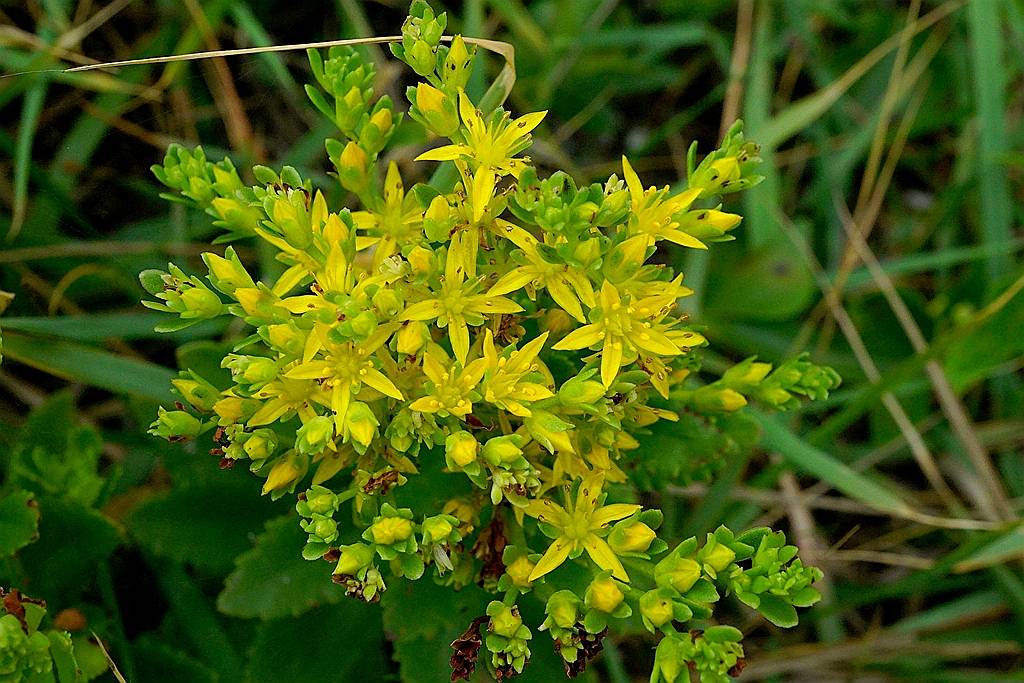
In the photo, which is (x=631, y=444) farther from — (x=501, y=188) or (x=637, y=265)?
(x=501, y=188)

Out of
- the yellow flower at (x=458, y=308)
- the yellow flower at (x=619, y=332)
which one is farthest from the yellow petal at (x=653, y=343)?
the yellow flower at (x=458, y=308)

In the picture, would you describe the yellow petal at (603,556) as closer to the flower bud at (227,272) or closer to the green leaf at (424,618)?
the green leaf at (424,618)

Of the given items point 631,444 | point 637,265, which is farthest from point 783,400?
point 637,265

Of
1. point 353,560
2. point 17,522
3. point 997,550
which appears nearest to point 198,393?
point 353,560

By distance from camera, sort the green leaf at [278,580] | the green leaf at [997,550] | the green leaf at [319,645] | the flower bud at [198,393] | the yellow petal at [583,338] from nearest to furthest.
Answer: the yellow petal at [583,338] < the flower bud at [198,393] < the green leaf at [278,580] < the green leaf at [319,645] < the green leaf at [997,550]

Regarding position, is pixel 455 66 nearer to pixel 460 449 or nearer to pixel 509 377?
pixel 509 377

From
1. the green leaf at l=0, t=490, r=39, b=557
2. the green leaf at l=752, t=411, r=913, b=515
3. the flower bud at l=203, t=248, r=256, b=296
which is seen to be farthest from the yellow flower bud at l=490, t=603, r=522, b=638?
the green leaf at l=752, t=411, r=913, b=515
